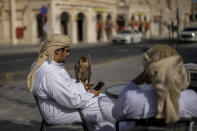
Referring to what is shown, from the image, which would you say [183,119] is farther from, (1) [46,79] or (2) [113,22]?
(2) [113,22]

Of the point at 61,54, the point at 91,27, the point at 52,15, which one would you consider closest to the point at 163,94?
the point at 61,54

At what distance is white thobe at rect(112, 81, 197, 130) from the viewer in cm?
220

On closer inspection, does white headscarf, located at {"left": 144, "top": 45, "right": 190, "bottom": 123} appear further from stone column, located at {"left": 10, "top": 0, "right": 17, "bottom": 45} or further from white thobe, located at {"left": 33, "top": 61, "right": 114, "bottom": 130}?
stone column, located at {"left": 10, "top": 0, "right": 17, "bottom": 45}

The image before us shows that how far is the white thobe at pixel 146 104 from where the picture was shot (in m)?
2.20

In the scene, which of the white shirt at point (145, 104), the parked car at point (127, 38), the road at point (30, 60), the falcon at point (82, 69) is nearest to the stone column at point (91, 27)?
the parked car at point (127, 38)

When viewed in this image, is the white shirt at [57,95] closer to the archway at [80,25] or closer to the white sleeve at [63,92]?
the white sleeve at [63,92]

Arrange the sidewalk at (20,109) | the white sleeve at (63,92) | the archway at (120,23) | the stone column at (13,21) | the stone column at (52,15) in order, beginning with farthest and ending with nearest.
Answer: the archway at (120,23) < the stone column at (13,21) < the stone column at (52,15) < the sidewalk at (20,109) < the white sleeve at (63,92)

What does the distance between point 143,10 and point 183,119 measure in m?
50.1

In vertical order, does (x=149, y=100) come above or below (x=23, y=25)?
below

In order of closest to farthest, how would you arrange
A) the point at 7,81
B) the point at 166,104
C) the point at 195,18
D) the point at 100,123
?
the point at 166,104, the point at 100,123, the point at 7,81, the point at 195,18

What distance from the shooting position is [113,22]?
40.4 m

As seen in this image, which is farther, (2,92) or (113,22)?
(113,22)

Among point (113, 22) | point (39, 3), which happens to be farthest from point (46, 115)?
point (113, 22)

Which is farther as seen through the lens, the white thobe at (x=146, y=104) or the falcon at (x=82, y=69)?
the falcon at (x=82, y=69)
